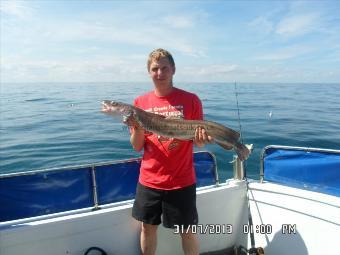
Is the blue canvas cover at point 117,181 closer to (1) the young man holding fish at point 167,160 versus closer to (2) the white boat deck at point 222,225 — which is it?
(2) the white boat deck at point 222,225

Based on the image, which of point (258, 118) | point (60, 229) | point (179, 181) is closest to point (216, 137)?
point (179, 181)

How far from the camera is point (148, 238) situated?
399 centimetres

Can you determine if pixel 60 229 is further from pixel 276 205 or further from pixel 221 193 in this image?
pixel 276 205

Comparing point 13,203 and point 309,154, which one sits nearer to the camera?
point 13,203

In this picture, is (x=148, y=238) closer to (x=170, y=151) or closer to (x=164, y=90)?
(x=170, y=151)

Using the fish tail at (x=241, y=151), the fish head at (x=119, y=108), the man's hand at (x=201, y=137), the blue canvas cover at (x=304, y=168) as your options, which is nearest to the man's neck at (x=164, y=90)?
the fish head at (x=119, y=108)

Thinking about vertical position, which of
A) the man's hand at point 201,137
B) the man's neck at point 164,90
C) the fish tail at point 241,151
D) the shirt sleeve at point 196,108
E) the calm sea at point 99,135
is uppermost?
the man's neck at point 164,90

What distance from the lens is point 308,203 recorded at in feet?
14.1

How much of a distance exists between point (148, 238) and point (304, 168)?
213cm

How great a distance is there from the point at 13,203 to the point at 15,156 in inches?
365

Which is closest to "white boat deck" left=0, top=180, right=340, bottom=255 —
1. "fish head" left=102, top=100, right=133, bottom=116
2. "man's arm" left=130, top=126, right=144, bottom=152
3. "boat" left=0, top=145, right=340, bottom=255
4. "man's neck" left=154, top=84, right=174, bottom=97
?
"boat" left=0, top=145, right=340, bottom=255

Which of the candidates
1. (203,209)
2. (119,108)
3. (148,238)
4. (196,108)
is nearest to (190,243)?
(148,238)

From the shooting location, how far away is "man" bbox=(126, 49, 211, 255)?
12.0ft

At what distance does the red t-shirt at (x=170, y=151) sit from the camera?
3.65 meters
